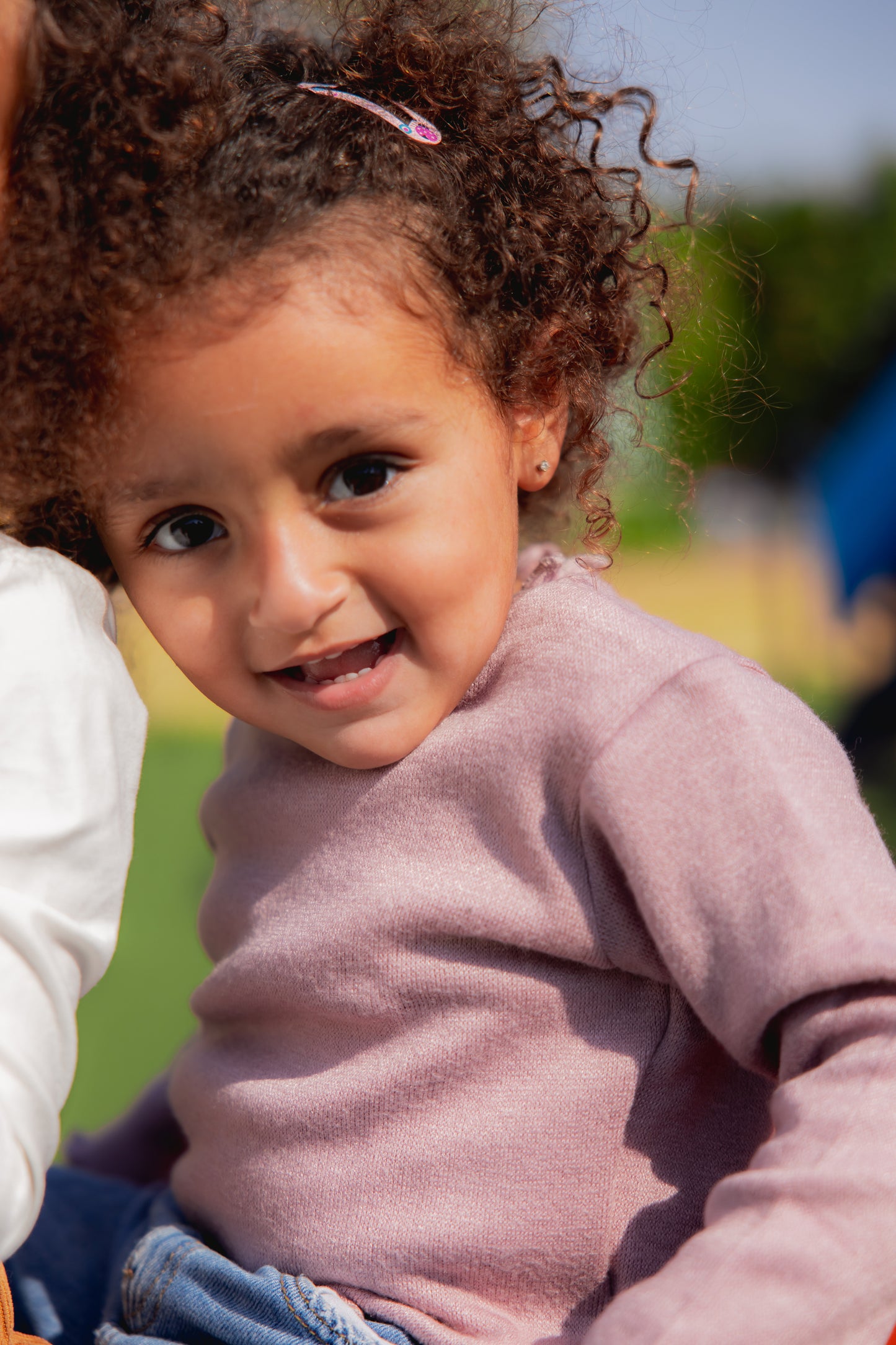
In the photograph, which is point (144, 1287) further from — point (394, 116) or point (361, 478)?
point (394, 116)

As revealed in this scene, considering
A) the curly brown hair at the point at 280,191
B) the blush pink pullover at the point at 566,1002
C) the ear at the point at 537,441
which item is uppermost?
the curly brown hair at the point at 280,191

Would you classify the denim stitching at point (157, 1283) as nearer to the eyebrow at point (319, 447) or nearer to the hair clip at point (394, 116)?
the eyebrow at point (319, 447)

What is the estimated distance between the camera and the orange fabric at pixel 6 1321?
84 cm

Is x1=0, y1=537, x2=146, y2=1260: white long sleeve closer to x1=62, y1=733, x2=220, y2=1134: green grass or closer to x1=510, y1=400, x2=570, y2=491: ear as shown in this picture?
x1=510, y1=400, x2=570, y2=491: ear

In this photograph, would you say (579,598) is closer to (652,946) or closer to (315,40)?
(652,946)

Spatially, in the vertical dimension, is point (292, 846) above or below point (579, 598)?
below

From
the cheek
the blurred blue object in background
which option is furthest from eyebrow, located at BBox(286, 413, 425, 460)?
the blurred blue object in background

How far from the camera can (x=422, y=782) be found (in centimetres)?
97

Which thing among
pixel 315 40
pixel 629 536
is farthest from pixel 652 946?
pixel 629 536


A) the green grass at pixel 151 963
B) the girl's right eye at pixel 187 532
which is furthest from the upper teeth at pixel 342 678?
the green grass at pixel 151 963

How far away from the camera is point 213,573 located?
3.09ft

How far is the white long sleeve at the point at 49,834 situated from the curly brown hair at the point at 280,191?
0.50ft

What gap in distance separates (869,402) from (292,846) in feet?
9.93

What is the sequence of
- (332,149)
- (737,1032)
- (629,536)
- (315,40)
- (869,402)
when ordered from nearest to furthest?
(737,1032) < (332,149) < (315,40) < (869,402) < (629,536)
